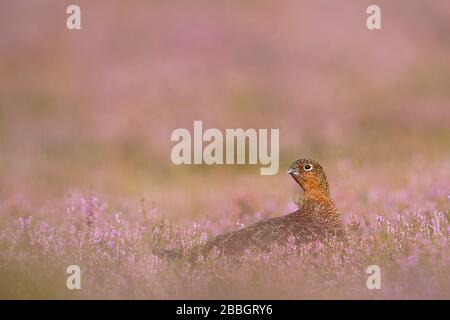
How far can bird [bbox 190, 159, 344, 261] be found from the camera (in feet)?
24.1

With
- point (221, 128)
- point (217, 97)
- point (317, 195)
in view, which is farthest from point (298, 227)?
point (217, 97)

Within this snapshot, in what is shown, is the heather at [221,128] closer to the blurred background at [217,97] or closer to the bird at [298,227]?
the blurred background at [217,97]

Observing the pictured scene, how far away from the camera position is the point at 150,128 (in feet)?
51.1

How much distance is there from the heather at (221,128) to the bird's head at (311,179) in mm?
438

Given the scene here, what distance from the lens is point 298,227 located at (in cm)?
760

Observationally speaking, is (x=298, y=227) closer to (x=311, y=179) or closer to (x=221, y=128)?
(x=311, y=179)

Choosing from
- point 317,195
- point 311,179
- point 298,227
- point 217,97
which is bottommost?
point 298,227

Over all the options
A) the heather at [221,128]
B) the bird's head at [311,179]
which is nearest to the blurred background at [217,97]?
the heather at [221,128]

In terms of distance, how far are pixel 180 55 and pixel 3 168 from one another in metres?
6.32

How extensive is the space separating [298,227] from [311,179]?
2.04 feet

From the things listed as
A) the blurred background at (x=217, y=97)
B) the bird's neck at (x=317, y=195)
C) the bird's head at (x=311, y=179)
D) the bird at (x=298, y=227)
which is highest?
the blurred background at (x=217, y=97)

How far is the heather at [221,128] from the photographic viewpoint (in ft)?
23.5

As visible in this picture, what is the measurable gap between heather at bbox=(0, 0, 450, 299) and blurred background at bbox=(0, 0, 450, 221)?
4 cm

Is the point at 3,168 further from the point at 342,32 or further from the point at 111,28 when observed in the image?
the point at 342,32
